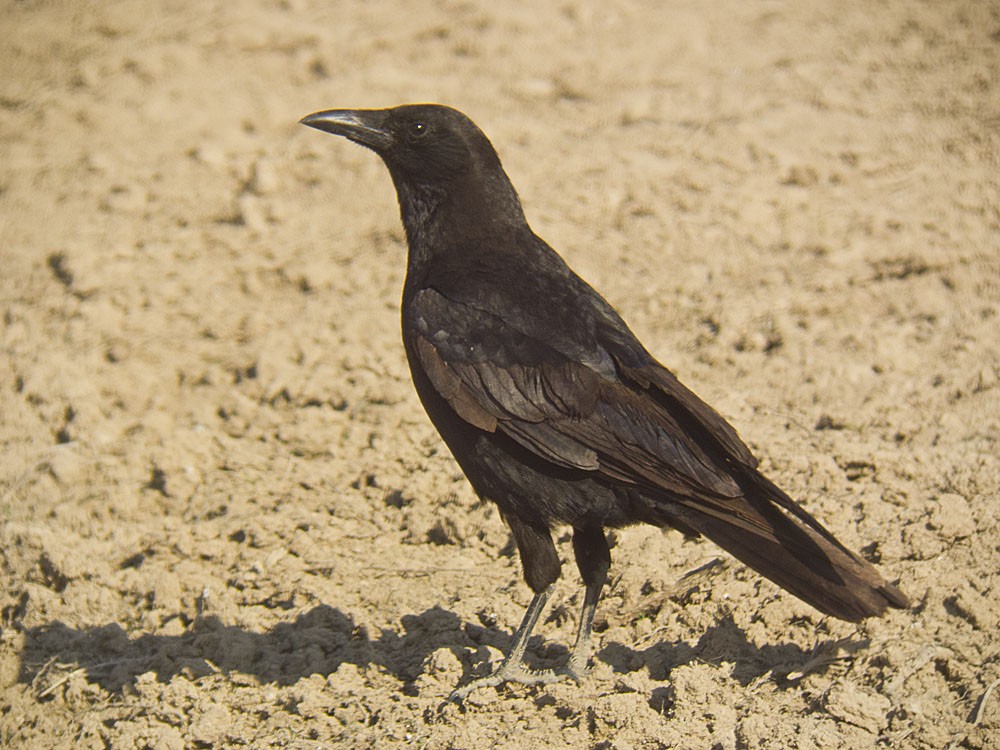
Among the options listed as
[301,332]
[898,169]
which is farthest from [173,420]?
[898,169]

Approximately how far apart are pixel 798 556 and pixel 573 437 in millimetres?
901

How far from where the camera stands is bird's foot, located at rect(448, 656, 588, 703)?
427 centimetres

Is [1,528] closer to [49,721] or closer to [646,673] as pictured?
[49,721]

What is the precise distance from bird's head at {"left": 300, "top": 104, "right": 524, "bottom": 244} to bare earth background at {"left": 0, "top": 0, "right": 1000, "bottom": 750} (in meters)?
1.32

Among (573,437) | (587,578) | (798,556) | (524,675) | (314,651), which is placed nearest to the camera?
(798,556)

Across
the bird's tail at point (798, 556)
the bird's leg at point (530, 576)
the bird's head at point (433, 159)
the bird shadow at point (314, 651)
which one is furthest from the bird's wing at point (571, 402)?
the bird shadow at point (314, 651)

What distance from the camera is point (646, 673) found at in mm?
4273

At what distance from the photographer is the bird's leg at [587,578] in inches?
172

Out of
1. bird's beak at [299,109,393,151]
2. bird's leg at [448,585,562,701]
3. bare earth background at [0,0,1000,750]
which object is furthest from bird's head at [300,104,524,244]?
bird's leg at [448,585,562,701]

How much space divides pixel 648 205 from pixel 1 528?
13.9 ft

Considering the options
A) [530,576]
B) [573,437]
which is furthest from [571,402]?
[530,576]

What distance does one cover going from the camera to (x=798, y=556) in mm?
3918

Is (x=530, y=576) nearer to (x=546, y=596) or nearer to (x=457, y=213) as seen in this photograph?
(x=546, y=596)

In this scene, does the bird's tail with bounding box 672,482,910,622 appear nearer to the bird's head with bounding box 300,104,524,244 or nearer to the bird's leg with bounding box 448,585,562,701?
the bird's leg with bounding box 448,585,562,701
